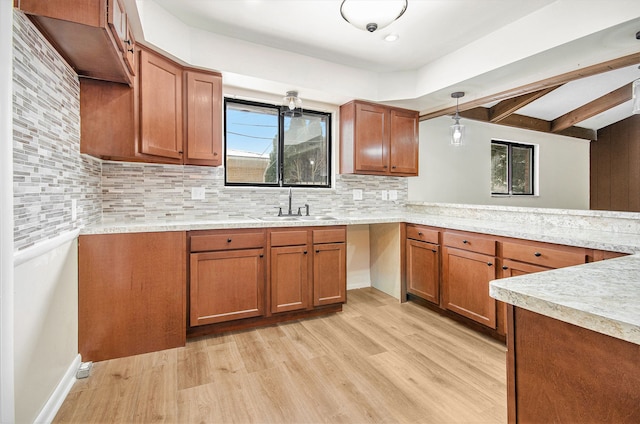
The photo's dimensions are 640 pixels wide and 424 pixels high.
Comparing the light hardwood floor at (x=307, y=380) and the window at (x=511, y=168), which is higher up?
the window at (x=511, y=168)

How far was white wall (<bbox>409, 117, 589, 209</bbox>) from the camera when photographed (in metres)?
4.09

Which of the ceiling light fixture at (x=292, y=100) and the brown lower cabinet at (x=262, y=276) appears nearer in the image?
the brown lower cabinet at (x=262, y=276)

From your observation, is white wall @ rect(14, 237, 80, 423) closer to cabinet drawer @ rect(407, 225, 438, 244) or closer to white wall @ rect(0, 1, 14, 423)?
white wall @ rect(0, 1, 14, 423)

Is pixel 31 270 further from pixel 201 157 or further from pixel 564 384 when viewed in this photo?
pixel 564 384

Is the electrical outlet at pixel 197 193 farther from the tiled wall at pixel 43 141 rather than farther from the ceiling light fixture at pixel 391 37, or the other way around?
the ceiling light fixture at pixel 391 37

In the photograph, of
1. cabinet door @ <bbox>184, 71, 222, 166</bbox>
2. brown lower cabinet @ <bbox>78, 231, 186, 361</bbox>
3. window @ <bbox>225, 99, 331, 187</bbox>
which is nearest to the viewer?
brown lower cabinet @ <bbox>78, 231, 186, 361</bbox>

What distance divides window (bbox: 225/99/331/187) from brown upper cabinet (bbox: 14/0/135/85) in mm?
1195

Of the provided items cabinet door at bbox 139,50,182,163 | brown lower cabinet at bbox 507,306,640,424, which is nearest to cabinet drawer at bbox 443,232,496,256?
brown lower cabinet at bbox 507,306,640,424

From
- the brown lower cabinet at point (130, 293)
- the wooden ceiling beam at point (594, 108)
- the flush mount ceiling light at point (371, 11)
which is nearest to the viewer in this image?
the flush mount ceiling light at point (371, 11)

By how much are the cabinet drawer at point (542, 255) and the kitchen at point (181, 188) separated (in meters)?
0.20

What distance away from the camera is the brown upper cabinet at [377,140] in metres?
3.37

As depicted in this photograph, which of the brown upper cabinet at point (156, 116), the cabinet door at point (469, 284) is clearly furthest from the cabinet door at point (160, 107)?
the cabinet door at point (469, 284)

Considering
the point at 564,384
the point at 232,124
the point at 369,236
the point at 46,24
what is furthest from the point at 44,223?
the point at 369,236

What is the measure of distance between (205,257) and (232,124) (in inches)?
56.1
